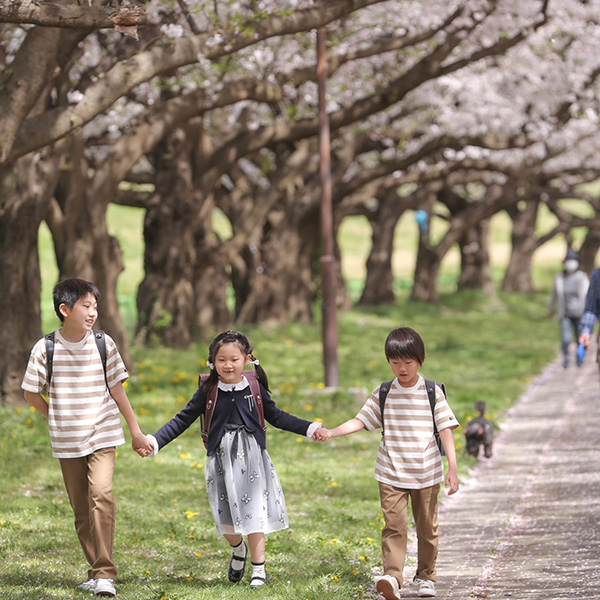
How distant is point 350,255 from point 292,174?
179 ft

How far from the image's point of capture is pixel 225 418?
262 inches

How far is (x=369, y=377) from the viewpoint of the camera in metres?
17.5

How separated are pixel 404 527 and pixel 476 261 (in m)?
35.1

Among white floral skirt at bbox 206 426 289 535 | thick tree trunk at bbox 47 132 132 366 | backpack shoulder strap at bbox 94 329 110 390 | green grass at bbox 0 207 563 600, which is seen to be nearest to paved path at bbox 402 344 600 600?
green grass at bbox 0 207 563 600

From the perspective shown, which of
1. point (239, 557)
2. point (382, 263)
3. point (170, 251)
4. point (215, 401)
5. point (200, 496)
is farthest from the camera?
point (382, 263)

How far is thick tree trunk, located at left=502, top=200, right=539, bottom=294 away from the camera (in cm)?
4409

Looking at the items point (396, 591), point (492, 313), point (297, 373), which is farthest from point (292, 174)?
point (396, 591)

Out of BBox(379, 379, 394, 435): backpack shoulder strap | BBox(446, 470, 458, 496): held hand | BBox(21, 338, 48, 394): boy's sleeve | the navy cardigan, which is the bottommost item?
BBox(446, 470, 458, 496): held hand

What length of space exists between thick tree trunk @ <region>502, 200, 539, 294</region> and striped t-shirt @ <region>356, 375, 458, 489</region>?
3784 centimetres

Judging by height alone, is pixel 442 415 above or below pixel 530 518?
above

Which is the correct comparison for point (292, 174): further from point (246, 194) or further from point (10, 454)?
point (10, 454)

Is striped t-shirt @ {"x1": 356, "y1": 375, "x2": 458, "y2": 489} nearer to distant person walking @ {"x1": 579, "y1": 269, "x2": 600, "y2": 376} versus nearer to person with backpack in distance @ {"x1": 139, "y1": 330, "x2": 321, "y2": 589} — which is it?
person with backpack in distance @ {"x1": 139, "y1": 330, "x2": 321, "y2": 589}

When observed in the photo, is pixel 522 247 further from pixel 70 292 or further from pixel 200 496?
pixel 70 292

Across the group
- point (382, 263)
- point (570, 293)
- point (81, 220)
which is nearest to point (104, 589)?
point (81, 220)
